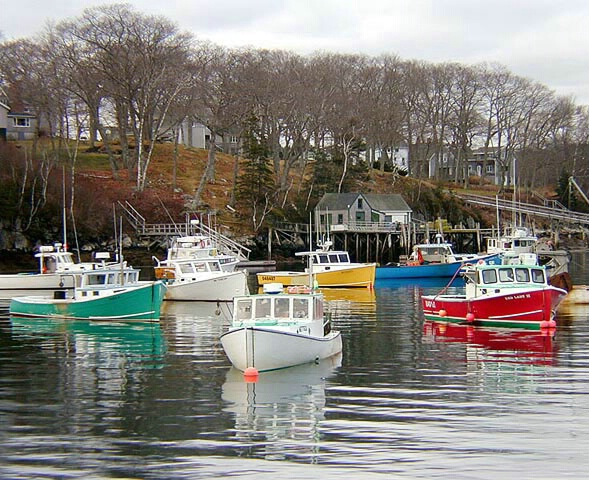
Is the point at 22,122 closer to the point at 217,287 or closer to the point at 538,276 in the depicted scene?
the point at 217,287

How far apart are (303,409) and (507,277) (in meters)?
17.4

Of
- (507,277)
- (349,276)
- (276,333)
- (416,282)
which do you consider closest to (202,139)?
(416,282)

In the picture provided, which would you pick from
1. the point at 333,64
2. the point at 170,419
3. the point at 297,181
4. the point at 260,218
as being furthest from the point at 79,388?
the point at 333,64

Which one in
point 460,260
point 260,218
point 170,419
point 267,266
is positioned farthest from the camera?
point 260,218

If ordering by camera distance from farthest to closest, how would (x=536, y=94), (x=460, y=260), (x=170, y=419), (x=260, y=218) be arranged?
(x=536, y=94), (x=260, y=218), (x=460, y=260), (x=170, y=419)

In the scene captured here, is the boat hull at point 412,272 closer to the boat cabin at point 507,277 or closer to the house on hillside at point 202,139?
the boat cabin at point 507,277

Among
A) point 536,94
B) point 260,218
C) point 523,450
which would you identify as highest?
point 536,94

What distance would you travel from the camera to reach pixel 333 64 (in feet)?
395

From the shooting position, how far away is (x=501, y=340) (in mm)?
33469

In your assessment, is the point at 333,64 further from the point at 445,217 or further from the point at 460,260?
the point at 460,260

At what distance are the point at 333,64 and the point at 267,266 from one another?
47359 mm

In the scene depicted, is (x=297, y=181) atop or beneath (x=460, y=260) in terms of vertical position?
atop

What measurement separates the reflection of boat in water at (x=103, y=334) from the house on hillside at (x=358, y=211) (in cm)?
5563

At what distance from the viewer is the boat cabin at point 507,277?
36.3 meters
